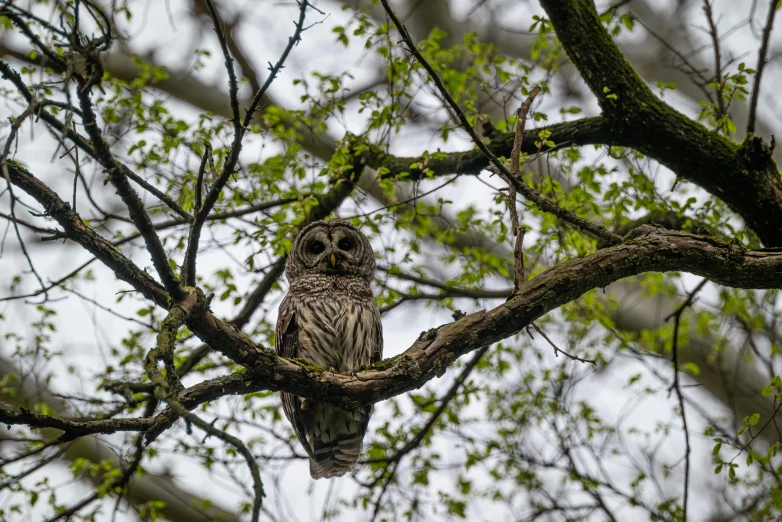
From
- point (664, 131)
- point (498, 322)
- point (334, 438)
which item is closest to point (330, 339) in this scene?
point (334, 438)

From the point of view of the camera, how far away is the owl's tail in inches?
170

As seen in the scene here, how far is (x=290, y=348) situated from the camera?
441 centimetres

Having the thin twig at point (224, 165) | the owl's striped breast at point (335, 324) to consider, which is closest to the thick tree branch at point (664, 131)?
the owl's striped breast at point (335, 324)

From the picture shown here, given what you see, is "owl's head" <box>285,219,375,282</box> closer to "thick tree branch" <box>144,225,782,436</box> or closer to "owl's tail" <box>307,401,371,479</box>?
"owl's tail" <box>307,401,371,479</box>

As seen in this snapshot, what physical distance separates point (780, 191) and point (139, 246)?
432 cm

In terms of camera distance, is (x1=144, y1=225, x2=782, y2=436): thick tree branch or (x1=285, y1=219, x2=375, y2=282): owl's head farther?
(x1=285, y1=219, x2=375, y2=282): owl's head

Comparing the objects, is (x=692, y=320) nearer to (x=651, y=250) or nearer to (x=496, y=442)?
(x=496, y=442)

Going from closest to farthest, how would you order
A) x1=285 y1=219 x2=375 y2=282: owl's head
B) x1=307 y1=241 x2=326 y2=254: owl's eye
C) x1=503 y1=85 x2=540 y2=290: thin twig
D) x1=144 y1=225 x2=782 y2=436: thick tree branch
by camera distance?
1. x1=144 y1=225 x2=782 y2=436: thick tree branch
2. x1=503 y1=85 x2=540 y2=290: thin twig
3. x1=285 y1=219 x2=375 y2=282: owl's head
4. x1=307 y1=241 x2=326 y2=254: owl's eye

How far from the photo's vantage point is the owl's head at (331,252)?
4781 millimetres

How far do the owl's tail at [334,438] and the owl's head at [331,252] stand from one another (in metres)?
0.96


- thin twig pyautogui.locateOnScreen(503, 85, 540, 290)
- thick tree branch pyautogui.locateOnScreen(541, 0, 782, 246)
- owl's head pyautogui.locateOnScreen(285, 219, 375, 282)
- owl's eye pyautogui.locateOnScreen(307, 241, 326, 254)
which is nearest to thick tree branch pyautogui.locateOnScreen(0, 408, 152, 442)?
thin twig pyautogui.locateOnScreen(503, 85, 540, 290)

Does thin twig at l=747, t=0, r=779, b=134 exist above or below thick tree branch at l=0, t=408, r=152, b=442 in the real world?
above

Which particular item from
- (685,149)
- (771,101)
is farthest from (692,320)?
(685,149)

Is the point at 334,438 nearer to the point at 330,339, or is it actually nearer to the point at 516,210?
the point at 330,339
